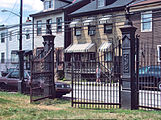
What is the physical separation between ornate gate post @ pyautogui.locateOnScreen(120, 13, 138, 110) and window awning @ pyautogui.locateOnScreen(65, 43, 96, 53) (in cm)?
1742

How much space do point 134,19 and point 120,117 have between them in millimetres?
18652

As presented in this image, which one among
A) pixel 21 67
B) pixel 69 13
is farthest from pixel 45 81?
pixel 69 13

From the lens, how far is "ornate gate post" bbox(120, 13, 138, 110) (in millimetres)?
9281

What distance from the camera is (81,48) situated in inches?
1104

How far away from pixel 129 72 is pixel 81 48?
1884 centimetres

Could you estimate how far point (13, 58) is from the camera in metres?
39.1

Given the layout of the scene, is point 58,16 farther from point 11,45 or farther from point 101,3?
point 11,45

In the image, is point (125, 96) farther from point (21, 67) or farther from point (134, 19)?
point (134, 19)

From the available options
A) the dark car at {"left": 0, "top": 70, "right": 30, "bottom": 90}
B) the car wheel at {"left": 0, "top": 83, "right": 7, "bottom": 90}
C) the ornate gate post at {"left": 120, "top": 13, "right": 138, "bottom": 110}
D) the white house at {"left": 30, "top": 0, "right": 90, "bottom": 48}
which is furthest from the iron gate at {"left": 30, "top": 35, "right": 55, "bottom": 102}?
the white house at {"left": 30, "top": 0, "right": 90, "bottom": 48}

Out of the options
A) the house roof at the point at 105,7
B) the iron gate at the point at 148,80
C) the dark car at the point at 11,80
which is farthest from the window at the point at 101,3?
the iron gate at the point at 148,80

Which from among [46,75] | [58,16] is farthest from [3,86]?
[58,16]

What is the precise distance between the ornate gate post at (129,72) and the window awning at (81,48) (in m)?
17.4

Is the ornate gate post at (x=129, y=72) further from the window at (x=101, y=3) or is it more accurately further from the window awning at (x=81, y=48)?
the window at (x=101, y=3)

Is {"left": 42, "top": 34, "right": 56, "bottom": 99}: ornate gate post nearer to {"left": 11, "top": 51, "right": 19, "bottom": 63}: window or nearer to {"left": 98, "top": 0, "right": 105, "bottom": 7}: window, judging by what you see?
{"left": 98, "top": 0, "right": 105, "bottom": 7}: window
